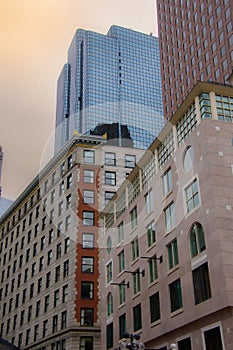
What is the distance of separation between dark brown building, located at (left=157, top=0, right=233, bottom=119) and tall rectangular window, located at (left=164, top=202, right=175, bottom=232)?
5368 cm

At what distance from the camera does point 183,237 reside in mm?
40562

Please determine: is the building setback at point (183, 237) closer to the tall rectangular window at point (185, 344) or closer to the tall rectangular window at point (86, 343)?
the tall rectangular window at point (185, 344)

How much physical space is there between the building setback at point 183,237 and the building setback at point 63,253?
41.8 feet

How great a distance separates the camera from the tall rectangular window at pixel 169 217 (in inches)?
1703

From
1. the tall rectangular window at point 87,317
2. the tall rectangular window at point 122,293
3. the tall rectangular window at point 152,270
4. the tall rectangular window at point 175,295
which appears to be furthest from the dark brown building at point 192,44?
the tall rectangular window at point 175,295

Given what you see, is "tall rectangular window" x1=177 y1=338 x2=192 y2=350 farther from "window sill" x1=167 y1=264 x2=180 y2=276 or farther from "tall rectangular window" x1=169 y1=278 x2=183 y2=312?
"window sill" x1=167 y1=264 x2=180 y2=276

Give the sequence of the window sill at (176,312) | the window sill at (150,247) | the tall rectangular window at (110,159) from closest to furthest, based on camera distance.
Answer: the window sill at (176,312), the window sill at (150,247), the tall rectangular window at (110,159)

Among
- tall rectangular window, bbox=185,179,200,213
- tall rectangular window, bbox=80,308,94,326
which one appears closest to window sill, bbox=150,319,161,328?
tall rectangular window, bbox=185,179,200,213

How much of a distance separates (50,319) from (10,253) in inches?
1081

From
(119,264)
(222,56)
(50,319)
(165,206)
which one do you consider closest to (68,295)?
(50,319)

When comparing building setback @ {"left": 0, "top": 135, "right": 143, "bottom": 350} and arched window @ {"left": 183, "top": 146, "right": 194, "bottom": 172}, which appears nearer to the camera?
arched window @ {"left": 183, "top": 146, "right": 194, "bottom": 172}

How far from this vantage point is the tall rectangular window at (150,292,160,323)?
143 feet

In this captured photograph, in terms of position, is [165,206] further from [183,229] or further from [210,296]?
[210,296]

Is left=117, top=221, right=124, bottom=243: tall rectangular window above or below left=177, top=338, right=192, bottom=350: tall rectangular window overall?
above
